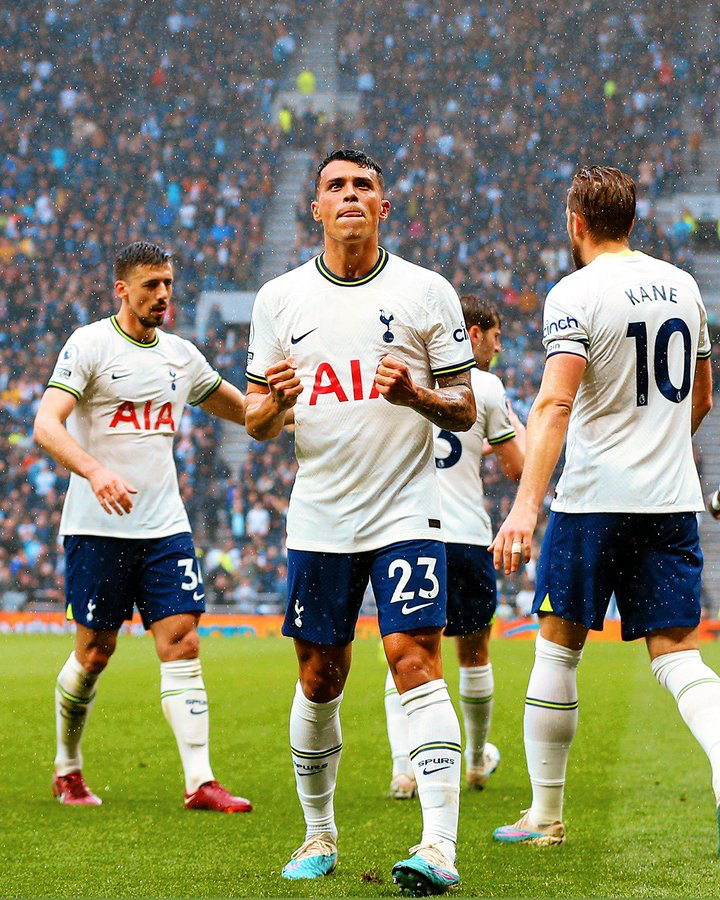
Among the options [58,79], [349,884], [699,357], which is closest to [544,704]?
[349,884]

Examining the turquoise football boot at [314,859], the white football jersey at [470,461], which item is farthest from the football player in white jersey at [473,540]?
the turquoise football boot at [314,859]

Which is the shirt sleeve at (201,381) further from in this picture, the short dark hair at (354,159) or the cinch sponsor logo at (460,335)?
the cinch sponsor logo at (460,335)


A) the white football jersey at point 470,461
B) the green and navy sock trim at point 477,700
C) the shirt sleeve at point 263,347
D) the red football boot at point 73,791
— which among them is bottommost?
the red football boot at point 73,791

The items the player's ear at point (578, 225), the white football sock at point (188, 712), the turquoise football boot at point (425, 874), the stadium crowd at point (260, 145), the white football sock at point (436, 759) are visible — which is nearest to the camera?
the turquoise football boot at point (425, 874)

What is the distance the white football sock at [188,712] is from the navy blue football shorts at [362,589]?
1575 mm

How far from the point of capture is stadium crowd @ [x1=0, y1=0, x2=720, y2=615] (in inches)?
822

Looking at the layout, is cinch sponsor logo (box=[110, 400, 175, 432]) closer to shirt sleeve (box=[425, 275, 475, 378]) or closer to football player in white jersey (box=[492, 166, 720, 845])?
shirt sleeve (box=[425, 275, 475, 378])

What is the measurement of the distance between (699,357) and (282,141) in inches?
854

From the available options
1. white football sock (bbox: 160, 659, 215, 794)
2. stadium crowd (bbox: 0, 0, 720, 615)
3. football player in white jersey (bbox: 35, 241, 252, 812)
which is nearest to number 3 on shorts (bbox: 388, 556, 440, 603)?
football player in white jersey (bbox: 35, 241, 252, 812)

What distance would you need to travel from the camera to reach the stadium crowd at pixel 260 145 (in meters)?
20.9

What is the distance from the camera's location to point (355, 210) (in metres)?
3.77

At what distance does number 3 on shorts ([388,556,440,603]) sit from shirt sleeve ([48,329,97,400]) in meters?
2.12

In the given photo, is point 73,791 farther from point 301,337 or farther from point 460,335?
point 460,335

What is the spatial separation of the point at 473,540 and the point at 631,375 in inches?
72.5
